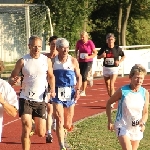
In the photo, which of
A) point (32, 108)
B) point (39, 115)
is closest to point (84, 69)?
point (39, 115)

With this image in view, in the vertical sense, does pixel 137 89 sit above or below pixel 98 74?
above

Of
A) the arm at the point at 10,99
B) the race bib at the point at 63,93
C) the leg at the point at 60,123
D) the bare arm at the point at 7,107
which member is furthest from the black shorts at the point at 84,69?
the bare arm at the point at 7,107

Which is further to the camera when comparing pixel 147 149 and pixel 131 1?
pixel 131 1

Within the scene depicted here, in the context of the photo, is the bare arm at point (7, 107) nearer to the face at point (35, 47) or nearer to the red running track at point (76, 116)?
the face at point (35, 47)

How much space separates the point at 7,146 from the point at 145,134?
322 cm

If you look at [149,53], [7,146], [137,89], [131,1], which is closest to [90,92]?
[149,53]

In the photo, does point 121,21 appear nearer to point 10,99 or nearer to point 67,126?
point 67,126

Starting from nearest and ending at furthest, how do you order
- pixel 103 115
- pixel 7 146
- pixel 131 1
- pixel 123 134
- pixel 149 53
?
pixel 123 134
pixel 7 146
pixel 103 115
pixel 149 53
pixel 131 1

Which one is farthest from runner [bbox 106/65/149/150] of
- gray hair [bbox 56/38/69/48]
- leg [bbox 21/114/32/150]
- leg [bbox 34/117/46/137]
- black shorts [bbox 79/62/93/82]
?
black shorts [bbox 79/62/93/82]

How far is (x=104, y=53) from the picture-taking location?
18.7 meters

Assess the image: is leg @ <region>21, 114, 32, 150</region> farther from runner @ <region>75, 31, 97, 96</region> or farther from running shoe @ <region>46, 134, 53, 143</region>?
runner @ <region>75, 31, 97, 96</region>

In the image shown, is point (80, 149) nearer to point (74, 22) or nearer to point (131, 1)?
point (74, 22)

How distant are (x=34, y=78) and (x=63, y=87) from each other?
1.19 meters

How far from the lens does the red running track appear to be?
40.2ft
